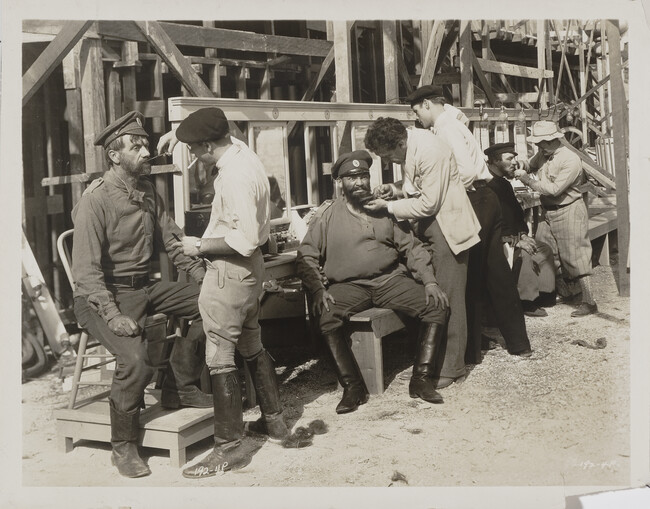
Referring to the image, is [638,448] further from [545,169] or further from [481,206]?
[545,169]

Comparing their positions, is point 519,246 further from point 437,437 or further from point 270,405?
point 270,405

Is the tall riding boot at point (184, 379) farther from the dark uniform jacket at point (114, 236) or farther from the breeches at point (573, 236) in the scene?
the breeches at point (573, 236)

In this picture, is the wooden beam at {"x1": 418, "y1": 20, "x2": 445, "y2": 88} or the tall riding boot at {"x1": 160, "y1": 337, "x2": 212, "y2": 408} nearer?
the tall riding boot at {"x1": 160, "y1": 337, "x2": 212, "y2": 408}

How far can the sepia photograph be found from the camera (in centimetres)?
460

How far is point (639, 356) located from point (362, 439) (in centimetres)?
163

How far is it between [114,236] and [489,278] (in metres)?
2.83

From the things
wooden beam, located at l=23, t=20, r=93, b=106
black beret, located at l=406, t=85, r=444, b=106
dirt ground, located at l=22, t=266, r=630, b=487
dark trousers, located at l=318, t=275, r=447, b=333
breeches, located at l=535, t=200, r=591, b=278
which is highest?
wooden beam, located at l=23, t=20, r=93, b=106

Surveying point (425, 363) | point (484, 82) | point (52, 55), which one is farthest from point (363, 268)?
point (484, 82)

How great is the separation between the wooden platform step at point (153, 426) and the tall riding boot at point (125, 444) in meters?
0.13

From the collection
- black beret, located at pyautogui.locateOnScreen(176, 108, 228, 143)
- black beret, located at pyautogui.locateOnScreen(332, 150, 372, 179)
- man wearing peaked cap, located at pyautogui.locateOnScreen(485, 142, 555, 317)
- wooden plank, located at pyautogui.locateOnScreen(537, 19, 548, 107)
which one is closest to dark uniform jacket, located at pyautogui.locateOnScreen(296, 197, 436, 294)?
black beret, located at pyautogui.locateOnScreen(332, 150, 372, 179)

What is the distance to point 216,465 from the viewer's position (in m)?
4.60

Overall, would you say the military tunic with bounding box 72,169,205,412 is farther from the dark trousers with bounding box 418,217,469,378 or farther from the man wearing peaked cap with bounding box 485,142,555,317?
the man wearing peaked cap with bounding box 485,142,555,317

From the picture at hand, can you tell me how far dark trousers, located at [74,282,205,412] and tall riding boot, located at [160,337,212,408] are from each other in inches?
2.9

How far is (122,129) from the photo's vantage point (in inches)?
195
